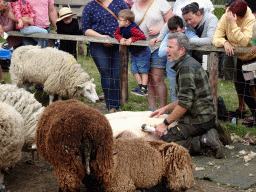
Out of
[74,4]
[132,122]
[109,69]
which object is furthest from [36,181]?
[74,4]

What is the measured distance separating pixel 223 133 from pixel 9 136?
2.77 meters

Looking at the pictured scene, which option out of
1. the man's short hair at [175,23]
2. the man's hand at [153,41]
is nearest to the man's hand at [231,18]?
the man's short hair at [175,23]

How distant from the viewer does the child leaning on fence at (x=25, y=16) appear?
22.6 ft

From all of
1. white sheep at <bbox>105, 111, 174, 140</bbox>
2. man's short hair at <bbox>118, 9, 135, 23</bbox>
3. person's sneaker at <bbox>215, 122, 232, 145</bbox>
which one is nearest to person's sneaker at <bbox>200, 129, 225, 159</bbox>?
person's sneaker at <bbox>215, 122, 232, 145</bbox>

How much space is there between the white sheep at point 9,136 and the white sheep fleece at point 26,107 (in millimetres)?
250

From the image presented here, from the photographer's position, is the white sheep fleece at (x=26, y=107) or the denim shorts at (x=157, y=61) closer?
the white sheep fleece at (x=26, y=107)

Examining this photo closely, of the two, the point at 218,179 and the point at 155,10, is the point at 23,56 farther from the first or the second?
the point at 218,179

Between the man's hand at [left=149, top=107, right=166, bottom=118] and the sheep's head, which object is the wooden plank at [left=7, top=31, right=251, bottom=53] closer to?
the sheep's head

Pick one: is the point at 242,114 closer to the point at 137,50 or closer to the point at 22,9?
the point at 137,50

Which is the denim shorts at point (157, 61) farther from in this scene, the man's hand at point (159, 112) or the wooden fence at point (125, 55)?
the man's hand at point (159, 112)

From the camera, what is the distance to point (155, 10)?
19.4ft

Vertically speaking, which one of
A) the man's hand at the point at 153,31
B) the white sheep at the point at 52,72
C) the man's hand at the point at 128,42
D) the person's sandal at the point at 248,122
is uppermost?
the man's hand at the point at 153,31

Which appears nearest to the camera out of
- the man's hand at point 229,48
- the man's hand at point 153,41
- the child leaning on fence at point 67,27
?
the man's hand at point 229,48

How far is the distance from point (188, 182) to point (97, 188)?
902 millimetres
